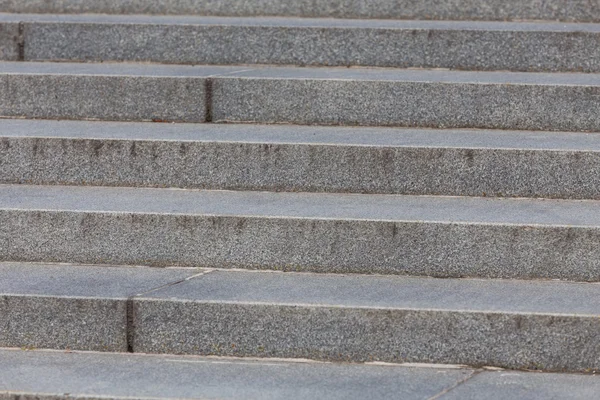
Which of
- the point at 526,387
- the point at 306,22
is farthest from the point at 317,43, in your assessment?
the point at 526,387

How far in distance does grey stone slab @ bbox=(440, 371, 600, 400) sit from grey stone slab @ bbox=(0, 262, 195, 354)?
3.96 feet

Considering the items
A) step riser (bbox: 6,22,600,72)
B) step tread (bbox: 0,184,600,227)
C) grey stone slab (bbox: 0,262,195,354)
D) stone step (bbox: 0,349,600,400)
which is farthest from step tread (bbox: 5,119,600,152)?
stone step (bbox: 0,349,600,400)

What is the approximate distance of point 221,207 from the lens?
3803mm

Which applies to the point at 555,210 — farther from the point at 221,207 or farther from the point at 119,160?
the point at 119,160

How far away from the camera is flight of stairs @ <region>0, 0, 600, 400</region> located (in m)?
3.22

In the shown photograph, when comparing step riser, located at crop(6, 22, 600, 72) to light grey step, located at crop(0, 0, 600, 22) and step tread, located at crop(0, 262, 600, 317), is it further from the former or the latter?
step tread, located at crop(0, 262, 600, 317)

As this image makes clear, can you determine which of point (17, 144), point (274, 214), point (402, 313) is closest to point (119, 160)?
point (17, 144)

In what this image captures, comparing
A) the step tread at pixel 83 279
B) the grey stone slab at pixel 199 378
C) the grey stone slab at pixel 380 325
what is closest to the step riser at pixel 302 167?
the step tread at pixel 83 279

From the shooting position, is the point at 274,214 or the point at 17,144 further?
the point at 17,144

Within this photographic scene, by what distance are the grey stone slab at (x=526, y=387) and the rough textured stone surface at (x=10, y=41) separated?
11.1ft

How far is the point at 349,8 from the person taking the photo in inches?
220

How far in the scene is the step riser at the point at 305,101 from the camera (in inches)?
174

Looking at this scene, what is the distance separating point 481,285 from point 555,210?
53 cm

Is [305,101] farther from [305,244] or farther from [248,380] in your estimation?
[248,380]
